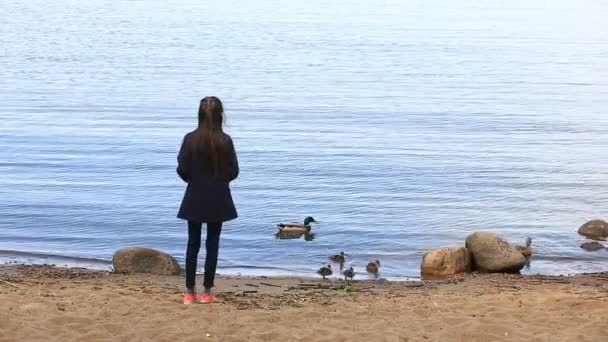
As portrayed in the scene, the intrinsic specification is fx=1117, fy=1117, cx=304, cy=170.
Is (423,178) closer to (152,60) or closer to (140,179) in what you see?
(140,179)

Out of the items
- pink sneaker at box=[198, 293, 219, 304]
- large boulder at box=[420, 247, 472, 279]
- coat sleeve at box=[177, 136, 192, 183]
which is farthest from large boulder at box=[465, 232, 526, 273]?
coat sleeve at box=[177, 136, 192, 183]

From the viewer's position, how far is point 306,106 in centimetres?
3312

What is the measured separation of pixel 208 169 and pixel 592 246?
→ 862 centimetres

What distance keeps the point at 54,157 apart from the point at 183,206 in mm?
14704

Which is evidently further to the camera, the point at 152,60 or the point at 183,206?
the point at 152,60

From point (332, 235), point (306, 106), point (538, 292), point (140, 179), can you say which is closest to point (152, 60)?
point (306, 106)

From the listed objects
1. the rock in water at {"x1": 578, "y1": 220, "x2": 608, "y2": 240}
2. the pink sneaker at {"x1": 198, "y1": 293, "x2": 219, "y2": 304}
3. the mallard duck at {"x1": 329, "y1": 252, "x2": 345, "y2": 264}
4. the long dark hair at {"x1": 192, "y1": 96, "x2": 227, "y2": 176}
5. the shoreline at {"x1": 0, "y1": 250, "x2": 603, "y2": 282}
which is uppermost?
the long dark hair at {"x1": 192, "y1": 96, "x2": 227, "y2": 176}

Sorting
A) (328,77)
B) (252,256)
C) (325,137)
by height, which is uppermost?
(328,77)

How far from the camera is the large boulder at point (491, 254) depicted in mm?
14383

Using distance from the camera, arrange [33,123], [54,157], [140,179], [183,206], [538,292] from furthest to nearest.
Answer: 1. [33,123]
2. [54,157]
3. [140,179]
4. [538,292]
5. [183,206]

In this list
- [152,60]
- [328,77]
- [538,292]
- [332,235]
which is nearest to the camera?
[538,292]

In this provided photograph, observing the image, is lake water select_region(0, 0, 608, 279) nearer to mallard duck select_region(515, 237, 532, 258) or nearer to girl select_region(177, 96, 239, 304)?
mallard duck select_region(515, 237, 532, 258)

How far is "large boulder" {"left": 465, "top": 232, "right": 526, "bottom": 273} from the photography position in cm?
1438

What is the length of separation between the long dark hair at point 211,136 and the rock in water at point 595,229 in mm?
9152
